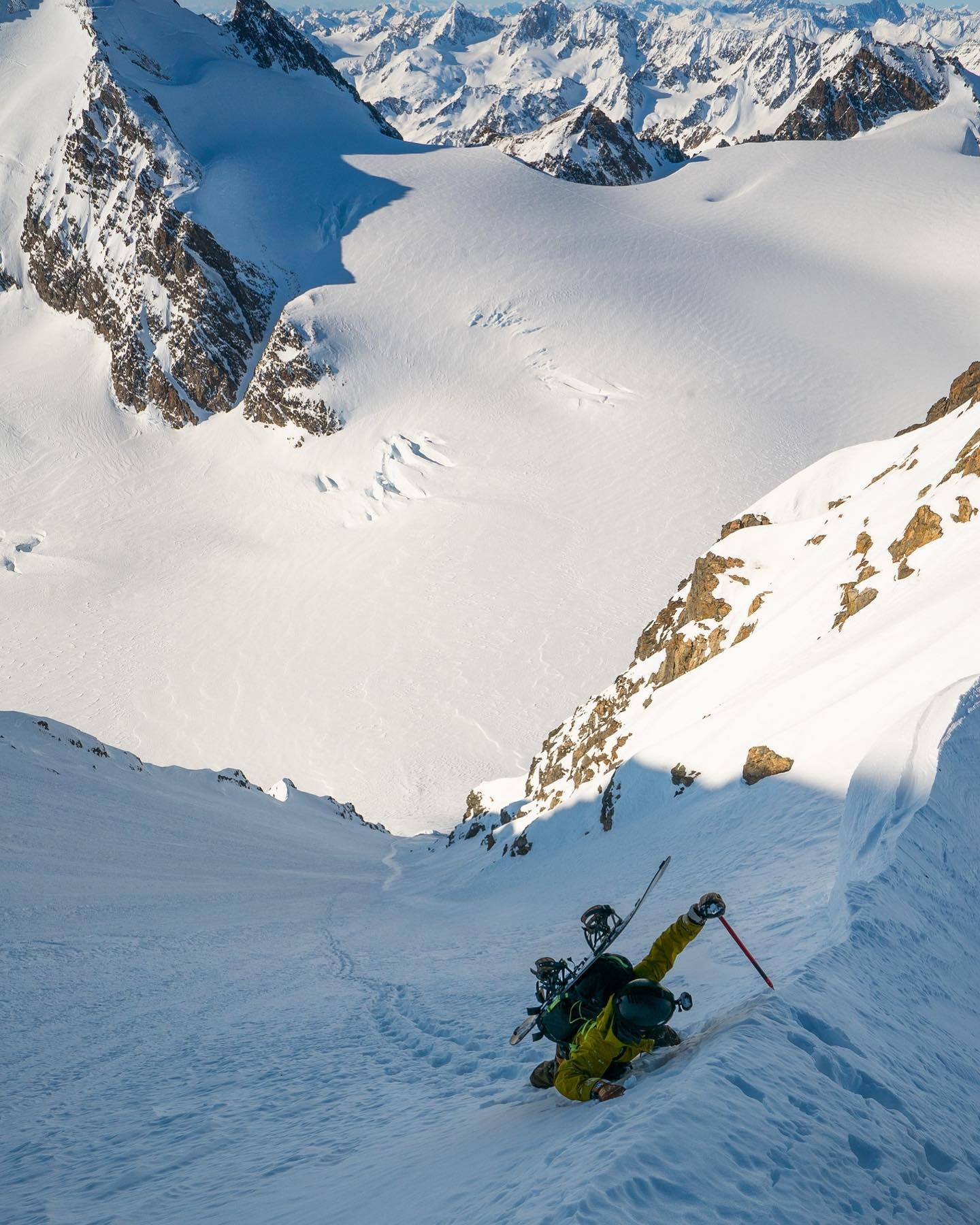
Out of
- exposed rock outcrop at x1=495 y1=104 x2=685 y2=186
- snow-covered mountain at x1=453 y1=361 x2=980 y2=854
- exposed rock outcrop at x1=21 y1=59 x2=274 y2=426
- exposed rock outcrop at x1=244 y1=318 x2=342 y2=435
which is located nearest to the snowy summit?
snow-covered mountain at x1=453 y1=361 x2=980 y2=854

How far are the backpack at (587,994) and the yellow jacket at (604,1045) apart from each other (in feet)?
0.33

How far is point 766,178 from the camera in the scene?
77750 millimetres

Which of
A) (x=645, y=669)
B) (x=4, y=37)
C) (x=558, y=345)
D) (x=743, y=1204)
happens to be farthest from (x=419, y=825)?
(x=4, y=37)

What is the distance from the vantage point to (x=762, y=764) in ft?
37.8

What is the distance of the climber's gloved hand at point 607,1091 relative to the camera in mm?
3896

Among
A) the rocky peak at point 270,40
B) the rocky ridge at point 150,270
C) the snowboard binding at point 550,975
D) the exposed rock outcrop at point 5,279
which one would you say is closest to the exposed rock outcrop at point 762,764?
the snowboard binding at point 550,975

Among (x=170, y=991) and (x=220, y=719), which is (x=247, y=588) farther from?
(x=170, y=991)

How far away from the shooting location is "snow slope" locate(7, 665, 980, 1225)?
3.24 meters

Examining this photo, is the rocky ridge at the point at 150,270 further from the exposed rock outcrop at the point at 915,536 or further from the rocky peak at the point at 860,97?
the rocky peak at the point at 860,97

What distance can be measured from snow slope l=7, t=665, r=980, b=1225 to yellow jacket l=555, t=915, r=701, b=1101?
160mm

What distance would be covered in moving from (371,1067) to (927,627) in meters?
9.43

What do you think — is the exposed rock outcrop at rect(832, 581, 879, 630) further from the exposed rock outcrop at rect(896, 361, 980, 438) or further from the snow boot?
the snow boot

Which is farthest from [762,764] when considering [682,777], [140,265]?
[140,265]

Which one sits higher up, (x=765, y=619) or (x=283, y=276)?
(x=283, y=276)
